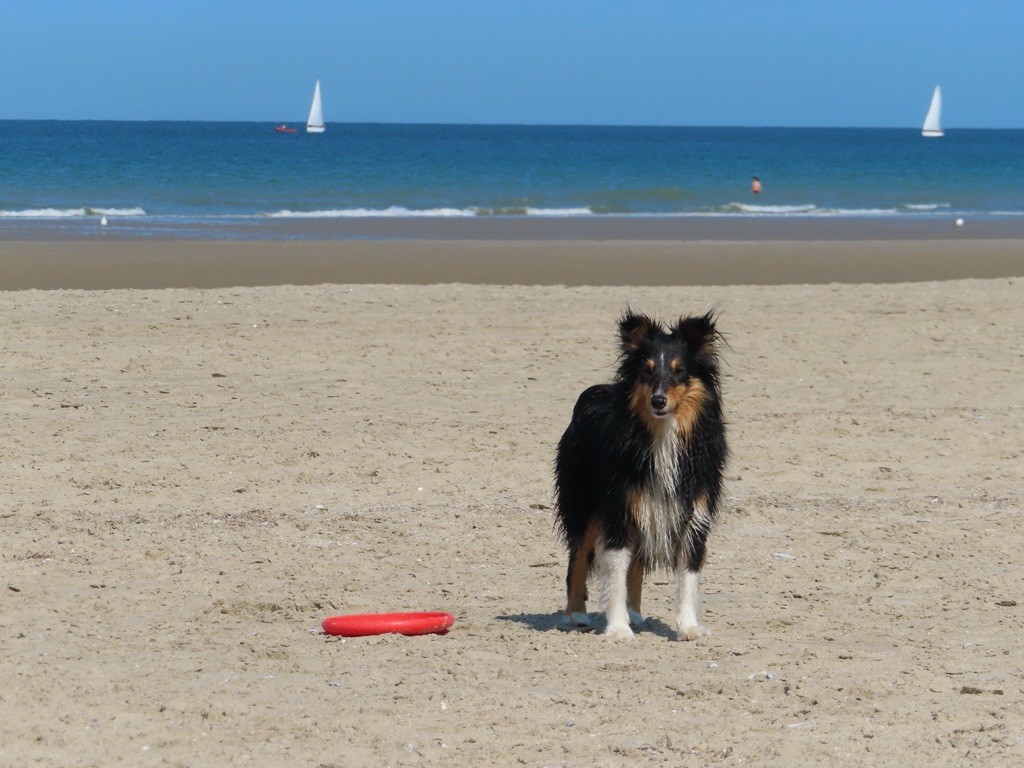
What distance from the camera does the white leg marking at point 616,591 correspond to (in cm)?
593

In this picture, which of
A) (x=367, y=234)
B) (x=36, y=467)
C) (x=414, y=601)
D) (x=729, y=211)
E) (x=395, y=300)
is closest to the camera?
(x=414, y=601)

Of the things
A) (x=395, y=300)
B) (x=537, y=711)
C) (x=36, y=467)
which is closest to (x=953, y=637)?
(x=537, y=711)

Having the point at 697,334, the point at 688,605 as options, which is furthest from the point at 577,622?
the point at 697,334

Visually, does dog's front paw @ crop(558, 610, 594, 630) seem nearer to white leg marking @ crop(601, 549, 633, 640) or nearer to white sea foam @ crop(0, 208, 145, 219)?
white leg marking @ crop(601, 549, 633, 640)

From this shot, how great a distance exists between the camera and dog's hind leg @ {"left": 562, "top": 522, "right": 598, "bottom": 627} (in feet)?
20.3

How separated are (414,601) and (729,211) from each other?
33626 millimetres

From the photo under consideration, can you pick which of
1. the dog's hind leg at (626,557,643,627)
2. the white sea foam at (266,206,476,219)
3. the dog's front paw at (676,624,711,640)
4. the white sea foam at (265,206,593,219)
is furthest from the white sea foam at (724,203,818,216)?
the dog's front paw at (676,624,711,640)

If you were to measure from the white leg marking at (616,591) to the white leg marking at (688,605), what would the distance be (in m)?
0.22

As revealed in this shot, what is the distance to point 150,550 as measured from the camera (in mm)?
7164

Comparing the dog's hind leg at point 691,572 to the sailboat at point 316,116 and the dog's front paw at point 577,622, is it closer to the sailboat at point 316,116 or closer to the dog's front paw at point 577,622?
the dog's front paw at point 577,622

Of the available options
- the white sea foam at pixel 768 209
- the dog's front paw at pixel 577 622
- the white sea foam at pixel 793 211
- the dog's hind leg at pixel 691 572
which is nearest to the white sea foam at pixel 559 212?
the white sea foam at pixel 793 211

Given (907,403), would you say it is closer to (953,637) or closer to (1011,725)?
(953,637)

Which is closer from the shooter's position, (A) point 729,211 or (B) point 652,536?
(B) point 652,536

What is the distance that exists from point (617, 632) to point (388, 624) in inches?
37.7
